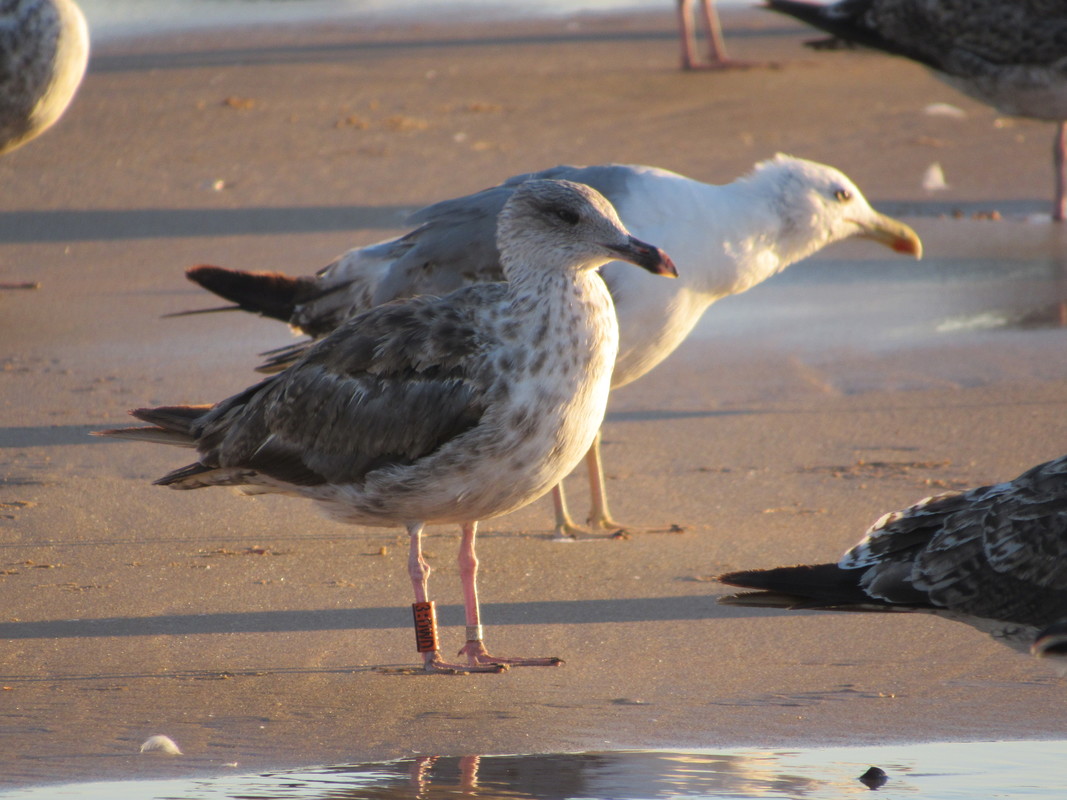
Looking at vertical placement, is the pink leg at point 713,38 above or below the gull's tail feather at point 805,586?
above

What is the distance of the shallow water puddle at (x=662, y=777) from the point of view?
3.93 meters

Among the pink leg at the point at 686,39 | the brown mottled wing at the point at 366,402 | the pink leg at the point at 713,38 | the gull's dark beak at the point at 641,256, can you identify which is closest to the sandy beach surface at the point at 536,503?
the brown mottled wing at the point at 366,402

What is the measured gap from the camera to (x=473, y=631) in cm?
501

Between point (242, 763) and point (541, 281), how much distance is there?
175cm

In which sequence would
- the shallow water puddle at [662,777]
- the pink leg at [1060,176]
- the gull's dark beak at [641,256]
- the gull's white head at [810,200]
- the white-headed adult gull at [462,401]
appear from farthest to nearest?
the pink leg at [1060,176] < the gull's white head at [810,200] < the gull's dark beak at [641,256] < the white-headed adult gull at [462,401] < the shallow water puddle at [662,777]

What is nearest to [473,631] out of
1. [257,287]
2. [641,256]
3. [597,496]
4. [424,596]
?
[424,596]

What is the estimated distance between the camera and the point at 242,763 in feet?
13.5

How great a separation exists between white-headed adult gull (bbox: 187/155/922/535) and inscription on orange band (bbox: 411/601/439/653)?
1.39 m

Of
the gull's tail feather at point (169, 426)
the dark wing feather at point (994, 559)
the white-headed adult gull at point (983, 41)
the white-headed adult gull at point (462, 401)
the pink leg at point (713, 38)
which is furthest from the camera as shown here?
the pink leg at point (713, 38)

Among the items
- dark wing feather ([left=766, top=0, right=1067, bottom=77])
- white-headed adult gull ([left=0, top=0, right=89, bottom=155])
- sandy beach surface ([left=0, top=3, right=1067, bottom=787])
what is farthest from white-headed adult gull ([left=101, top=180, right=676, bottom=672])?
dark wing feather ([left=766, top=0, right=1067, bottom=77])

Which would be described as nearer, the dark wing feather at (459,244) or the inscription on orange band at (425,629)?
the inscription on orange band at (425,629)

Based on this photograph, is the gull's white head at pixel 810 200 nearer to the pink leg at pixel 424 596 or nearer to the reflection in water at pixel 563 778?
the pink leg at pixel 424 596

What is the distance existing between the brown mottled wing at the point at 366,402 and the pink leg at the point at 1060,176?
24.3 ft

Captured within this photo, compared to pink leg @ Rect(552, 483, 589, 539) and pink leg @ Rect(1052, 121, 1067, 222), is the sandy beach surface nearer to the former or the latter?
pink leg @ Rect(552, 483, 589, 539)
